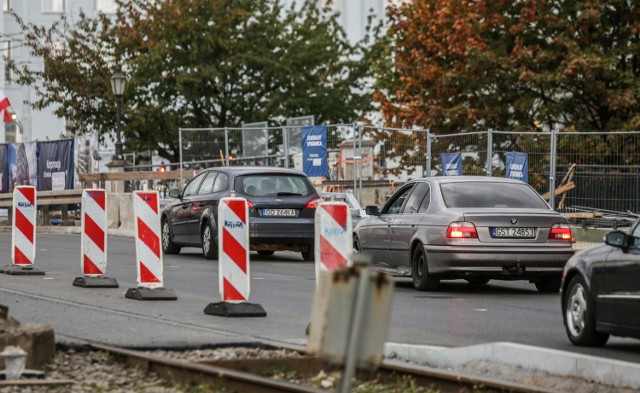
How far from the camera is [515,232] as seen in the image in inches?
670

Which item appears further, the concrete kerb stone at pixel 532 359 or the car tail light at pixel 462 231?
the car tail light at pixel 462 231

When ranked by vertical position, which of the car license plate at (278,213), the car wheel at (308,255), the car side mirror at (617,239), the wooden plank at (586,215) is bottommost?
the car wheel at (308,255)

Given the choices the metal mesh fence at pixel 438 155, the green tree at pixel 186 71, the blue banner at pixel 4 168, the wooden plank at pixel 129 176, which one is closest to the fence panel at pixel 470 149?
the metal mesh fence at pixel 438 155

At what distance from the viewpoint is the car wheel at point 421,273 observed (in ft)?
57.0

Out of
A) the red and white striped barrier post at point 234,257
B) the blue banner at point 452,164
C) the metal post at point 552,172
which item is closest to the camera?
the red and white striped barrier post at point 234,257

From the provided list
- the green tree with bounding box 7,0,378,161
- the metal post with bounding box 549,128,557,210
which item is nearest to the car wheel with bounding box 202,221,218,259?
the metal post with bounding box 549,128,557,210

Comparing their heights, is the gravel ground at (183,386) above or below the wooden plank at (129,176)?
below

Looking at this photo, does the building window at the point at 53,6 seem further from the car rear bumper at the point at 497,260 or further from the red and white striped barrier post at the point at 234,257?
the red and white striped barrier post at the point at 234,257

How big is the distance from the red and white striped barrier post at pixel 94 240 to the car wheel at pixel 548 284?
200 inches

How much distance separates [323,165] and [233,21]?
90.5 ft

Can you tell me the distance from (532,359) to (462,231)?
681 centimetres

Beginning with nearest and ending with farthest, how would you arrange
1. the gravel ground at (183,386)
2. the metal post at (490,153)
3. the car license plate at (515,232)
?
the gravel ground at (183,386) → the car license plate at (515,232) → the metal post at (490,153)

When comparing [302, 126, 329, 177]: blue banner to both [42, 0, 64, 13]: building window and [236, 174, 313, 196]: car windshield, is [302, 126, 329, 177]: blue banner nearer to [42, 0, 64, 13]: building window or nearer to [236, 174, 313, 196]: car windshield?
[236, 174, 313, 196]: car windshield

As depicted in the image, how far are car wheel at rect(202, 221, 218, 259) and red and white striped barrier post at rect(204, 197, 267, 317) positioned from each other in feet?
32.5
